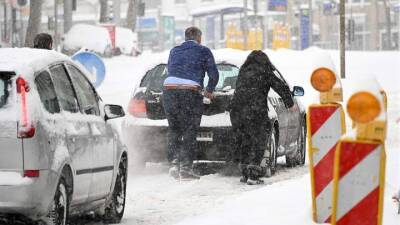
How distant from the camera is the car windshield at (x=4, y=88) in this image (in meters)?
7.18

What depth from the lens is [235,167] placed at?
14250 millimetres

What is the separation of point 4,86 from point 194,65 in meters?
5.72

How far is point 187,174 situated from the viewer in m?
12.7

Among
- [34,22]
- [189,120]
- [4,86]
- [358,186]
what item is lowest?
[189,120]

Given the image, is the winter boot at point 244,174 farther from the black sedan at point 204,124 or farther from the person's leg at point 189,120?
the person's leg at point 189,120

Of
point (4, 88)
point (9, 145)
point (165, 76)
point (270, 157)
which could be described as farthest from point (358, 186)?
point (165, 76)

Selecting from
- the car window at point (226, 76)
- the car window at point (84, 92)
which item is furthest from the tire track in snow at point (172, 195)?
the car window at point (226, 76)

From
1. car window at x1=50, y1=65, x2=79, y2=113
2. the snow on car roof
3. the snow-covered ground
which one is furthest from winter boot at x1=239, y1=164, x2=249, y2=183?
the snow on car roof

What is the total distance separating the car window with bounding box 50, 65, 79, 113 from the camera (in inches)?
309

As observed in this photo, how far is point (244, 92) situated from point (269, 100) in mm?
1145

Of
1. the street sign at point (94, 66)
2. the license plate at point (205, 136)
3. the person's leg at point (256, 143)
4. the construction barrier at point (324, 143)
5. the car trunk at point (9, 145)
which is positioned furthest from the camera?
the street sign at point (94, 66)

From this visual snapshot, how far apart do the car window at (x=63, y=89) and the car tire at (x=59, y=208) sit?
67cm

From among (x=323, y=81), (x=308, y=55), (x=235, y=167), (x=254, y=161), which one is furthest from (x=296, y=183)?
(x=308, y=55)

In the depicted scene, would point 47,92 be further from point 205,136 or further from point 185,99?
point 205,136
